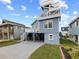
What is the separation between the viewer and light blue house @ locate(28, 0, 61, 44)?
29109 mm

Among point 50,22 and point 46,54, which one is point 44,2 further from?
point 46,54

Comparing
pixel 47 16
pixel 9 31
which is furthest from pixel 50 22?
pixel 9 31

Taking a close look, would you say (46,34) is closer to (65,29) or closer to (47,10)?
(47,10)

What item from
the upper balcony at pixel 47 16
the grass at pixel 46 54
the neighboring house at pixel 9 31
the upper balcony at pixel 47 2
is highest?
the upper balcony at pixel 47 2

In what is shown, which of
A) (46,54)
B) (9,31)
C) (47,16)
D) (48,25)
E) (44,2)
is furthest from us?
(9,31)

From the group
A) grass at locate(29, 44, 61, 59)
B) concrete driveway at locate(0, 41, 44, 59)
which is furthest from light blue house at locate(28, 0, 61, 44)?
grass at locate(29, 44, 61, 59)

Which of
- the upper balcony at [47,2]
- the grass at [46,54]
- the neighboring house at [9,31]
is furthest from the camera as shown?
the neighboring house at [9,31]

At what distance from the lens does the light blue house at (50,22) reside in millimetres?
29109

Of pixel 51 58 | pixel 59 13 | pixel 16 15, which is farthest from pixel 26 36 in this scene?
pixel 16 15

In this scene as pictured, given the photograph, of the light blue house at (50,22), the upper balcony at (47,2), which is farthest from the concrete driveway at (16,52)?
the upper balcony at (47,2)

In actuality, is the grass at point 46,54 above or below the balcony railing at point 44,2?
below

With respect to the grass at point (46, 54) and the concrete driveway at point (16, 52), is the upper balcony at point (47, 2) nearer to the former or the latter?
the concrete driveway at point (16, 52)

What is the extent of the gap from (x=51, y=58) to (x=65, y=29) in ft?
228

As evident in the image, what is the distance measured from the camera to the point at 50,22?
98.6 ft
